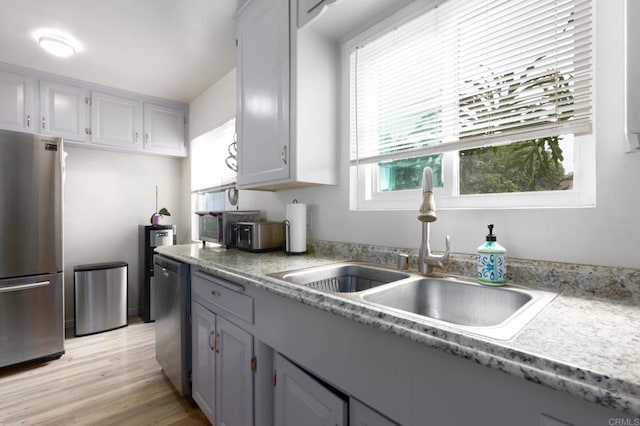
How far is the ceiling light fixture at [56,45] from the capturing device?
2254mm

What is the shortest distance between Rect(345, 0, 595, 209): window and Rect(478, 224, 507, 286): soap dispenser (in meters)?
0.28

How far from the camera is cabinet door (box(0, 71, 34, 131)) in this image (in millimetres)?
2598

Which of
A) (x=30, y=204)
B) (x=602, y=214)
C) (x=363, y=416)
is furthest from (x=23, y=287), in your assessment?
(x=602, y=214)

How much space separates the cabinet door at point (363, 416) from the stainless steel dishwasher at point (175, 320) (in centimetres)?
131

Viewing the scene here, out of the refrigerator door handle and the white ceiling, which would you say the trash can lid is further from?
the white ceiling

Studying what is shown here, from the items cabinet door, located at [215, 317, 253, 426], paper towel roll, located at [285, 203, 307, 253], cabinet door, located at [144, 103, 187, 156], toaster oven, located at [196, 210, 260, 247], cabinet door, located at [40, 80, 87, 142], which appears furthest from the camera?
cabinet door, located at [144, 103, 187, 156]

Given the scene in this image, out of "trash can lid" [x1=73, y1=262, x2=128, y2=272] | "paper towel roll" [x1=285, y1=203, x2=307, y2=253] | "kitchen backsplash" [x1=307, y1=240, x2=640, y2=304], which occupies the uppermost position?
"paper towel roll" [x1=285, y1=203, x2=307, y2=253]

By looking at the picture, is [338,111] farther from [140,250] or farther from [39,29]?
[140,250]

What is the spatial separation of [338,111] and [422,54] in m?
0.54

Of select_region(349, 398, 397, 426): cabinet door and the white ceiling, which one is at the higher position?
the white ceiling

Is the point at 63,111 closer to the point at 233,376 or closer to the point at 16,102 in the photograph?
the point at 16,102

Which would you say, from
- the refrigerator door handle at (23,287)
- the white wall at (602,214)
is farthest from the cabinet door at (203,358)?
the refrigerator door handle at (23,287)

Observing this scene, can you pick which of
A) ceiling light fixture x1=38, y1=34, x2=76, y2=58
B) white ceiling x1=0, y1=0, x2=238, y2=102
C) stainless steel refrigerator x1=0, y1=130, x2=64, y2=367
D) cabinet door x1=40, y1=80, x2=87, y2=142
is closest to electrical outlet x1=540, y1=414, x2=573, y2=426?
white ceiling x1=0, y1=0, x2=238, y2=102

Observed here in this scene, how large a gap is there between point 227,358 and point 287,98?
136cm
